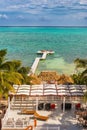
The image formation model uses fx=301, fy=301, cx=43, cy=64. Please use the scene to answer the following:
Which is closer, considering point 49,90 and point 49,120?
point 49,120

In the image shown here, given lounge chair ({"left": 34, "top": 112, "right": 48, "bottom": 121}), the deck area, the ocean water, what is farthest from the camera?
the ocean water

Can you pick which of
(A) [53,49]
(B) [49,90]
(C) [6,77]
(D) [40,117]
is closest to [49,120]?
(D) [40,117]

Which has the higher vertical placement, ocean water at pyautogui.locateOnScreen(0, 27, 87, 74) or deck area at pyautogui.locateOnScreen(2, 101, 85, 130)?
deck area at pyautogui.locateOnScreen(2, 101, 85, 130)

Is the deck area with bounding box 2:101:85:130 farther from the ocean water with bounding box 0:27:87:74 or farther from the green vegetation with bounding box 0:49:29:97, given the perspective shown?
the ocean water with bounding box 0:27:87:74

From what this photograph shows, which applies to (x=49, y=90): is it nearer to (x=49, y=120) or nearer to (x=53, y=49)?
(x=49, y=120)

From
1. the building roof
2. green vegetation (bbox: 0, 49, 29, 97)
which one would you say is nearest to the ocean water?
the building roof

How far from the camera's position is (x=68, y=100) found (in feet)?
63.7

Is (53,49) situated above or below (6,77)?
below

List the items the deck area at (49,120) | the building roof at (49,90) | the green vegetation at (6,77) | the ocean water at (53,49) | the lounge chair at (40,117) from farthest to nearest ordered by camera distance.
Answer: the ocean water at (53,49), the building roof at (49,90), the lounge chair at (40,117), the green vegetation at (6,77), the deck area at (49,120)

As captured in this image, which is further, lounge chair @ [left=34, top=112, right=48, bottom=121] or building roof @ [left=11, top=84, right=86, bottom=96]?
building roof @ [left=11, top=84, right=86, bottom=96]

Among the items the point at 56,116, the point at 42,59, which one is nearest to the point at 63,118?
the point at 56,116

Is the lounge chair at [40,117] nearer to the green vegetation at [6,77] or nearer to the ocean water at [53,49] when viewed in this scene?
the green vegetation at [6,77]

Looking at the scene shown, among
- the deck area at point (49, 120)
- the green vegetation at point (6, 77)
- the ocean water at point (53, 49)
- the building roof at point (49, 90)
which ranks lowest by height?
the ocean water at point (53, 49)

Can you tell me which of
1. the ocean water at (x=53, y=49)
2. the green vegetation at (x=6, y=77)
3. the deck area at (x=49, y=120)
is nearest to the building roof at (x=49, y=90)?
the deck area at (x=49, y=120)
